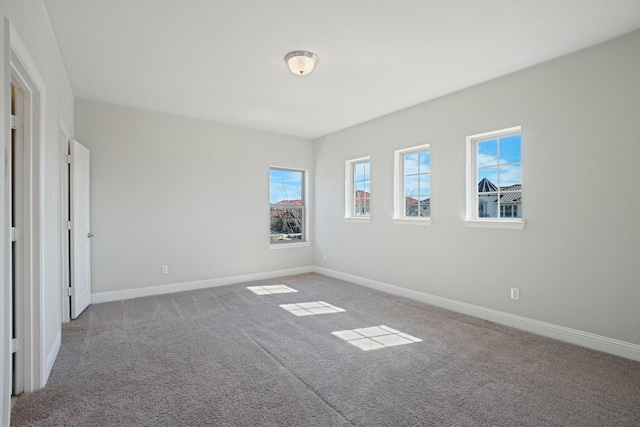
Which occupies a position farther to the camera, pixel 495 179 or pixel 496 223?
pixel 495 179

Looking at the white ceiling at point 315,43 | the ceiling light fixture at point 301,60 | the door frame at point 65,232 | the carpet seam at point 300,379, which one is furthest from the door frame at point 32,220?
the ceiling light fixture at point 301,60

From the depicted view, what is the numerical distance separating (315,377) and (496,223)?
253cm

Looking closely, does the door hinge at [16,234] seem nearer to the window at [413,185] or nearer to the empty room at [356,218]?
the empty room at [356,218]

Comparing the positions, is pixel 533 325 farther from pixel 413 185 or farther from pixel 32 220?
pixel 32 220

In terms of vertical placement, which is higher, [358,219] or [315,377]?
[358,219]

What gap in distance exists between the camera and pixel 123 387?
230cm

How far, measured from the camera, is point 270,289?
5078 millimetres

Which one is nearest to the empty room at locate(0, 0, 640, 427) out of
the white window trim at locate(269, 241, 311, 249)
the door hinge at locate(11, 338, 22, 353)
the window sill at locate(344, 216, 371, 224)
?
the door hinge at locate(11, 338, 22, 353)

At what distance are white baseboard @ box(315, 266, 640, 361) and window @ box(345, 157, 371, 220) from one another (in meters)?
1.33

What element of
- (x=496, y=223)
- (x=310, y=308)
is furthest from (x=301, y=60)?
(x=310, y=308)

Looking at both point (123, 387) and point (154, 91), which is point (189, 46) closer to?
point (154, 91)

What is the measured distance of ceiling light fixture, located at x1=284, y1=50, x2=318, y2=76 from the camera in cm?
300

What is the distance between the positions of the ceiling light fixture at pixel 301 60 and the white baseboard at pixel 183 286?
11.7ft

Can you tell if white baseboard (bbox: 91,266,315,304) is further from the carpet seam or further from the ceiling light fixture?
the ceiling light fixture
